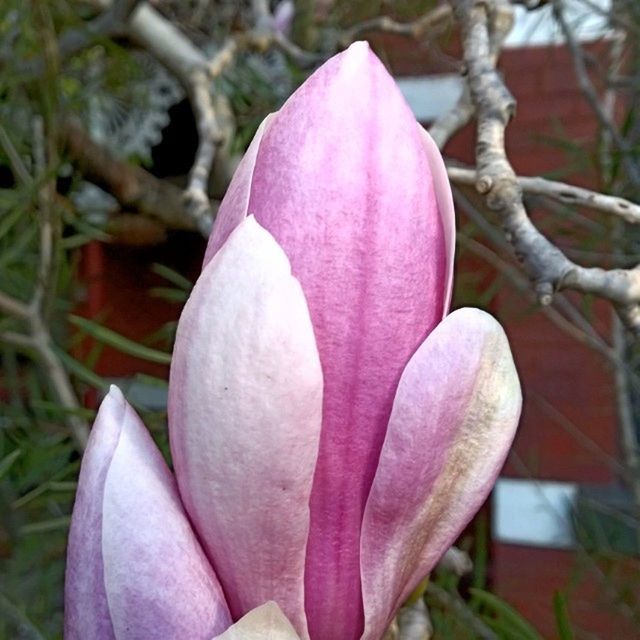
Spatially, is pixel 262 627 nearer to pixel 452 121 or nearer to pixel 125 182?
pixel 452 121

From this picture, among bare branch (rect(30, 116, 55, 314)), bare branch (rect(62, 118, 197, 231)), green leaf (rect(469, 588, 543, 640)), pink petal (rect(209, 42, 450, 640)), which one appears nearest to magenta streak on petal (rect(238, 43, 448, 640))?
pink petal (rect(209, 42, 450, 640))

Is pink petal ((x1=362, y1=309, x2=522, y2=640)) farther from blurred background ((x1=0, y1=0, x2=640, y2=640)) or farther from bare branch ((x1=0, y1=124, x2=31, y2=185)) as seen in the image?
bare branch ((x1=0, y1=124, x2=31, y2=185))

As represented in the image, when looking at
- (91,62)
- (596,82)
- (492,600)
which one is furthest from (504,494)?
(492,600)

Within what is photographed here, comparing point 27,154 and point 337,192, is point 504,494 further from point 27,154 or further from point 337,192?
point 337,192

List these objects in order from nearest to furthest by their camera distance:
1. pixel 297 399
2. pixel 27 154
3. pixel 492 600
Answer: pixel 297 399 → pixel 492 600 → pixel 27 154

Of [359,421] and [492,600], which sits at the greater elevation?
[359,421]

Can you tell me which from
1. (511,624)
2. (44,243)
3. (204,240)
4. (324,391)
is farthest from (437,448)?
(204,240)

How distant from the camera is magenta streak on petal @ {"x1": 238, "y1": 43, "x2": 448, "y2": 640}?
0.58 feet

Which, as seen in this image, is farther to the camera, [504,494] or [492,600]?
[504,494]

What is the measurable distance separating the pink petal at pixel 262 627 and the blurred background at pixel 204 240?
0.34 feet

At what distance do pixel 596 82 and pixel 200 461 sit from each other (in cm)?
104

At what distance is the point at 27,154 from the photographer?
2.11 feet

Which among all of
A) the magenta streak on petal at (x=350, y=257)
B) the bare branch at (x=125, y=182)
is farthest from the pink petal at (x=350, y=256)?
the bare branch at (x=125, y=182)

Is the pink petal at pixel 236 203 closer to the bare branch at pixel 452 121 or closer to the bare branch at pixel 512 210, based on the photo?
the bare branch at pixel 512 210
